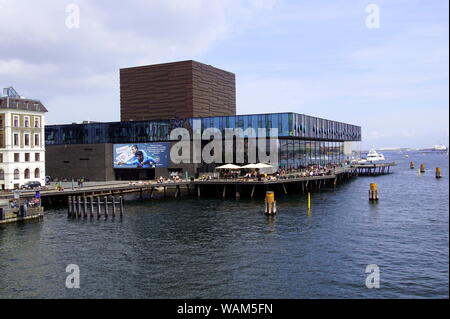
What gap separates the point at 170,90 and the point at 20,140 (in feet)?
358

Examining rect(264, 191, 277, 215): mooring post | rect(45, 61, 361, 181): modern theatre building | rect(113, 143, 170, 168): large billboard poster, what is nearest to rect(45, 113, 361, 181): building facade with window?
rect(45, 61, 361, 181): modern theatre building

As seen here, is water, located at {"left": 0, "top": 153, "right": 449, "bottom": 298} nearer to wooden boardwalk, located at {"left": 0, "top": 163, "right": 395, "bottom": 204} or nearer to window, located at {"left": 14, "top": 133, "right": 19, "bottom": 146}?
wooden boardwalk, located at {"left": 0, "top": 163, "right": 395, "bottom": 204}

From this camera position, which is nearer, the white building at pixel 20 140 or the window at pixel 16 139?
the white building at pixel 20 140

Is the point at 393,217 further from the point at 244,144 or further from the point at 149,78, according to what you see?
the point at 149,78

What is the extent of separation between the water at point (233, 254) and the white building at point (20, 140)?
2452cm

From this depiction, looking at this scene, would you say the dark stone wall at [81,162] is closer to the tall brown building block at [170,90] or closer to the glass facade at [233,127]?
the glass facade at [233,127]

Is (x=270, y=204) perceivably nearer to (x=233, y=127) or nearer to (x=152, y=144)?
(x=233, y=127)

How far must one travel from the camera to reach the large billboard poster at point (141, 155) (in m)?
105

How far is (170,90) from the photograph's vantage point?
18462 centimetres

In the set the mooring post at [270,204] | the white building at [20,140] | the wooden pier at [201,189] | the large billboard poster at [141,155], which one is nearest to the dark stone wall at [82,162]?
the large billboard poster at [141,155]

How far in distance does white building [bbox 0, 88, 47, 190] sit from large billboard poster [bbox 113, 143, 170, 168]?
86.8 ft

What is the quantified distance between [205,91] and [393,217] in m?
143

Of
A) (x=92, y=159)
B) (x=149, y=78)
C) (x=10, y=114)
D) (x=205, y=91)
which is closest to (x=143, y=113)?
(x=149, y=78)

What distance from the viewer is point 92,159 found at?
361ft
